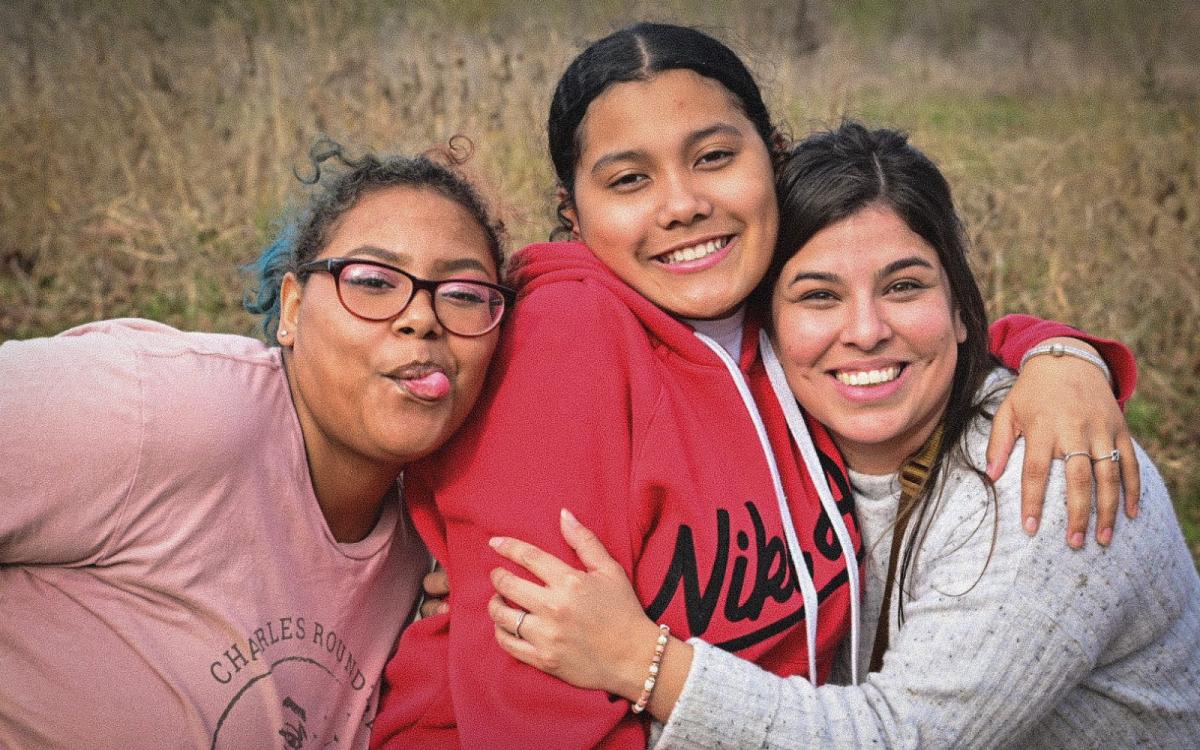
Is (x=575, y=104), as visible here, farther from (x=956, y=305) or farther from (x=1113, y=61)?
(x=1113, y=61)

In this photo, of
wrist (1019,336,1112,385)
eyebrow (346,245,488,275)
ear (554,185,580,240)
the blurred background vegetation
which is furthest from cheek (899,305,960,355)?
the blurred background vegetation

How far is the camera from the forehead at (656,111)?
8.28 ft

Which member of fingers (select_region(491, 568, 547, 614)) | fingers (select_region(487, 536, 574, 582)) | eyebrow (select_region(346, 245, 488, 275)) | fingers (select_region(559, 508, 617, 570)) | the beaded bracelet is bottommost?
the beaded bracelet

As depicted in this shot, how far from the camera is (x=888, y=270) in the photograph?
2.48m

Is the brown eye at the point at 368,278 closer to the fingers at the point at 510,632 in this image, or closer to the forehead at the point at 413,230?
the forehead at the point at 413,230

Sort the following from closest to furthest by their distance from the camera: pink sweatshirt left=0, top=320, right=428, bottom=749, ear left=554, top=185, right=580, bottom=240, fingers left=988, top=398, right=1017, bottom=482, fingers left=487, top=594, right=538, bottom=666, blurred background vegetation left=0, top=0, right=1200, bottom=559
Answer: pink sweatshirt left=0, top=320, right=428, bottom=749 < fingers left=487, top=594, right=538, bottom=666 < fingers left=988, top=398, right=1017, bottom=482 < ear left=554, top=185, right=580, bottom=240 < blurred background vegetation left=0, top=0, right=1200, bottom=559

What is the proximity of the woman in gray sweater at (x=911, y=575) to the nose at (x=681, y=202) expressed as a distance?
25cm

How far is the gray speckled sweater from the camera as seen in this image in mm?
2152

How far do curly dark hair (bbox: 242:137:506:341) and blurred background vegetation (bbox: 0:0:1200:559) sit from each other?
3.55 meters

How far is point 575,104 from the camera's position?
2682mm

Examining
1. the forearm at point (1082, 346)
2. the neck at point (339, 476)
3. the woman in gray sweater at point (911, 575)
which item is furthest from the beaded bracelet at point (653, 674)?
the forearm at point (1082, 346)

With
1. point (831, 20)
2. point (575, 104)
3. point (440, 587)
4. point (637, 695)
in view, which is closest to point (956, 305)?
point (575, 104)

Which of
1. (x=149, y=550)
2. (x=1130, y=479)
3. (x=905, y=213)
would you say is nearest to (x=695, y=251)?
(x=905, y=213)

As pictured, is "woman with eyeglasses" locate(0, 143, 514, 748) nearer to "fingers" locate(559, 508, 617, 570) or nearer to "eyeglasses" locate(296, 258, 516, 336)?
"eyeglasses" locate(296, 258, 516, 336)
